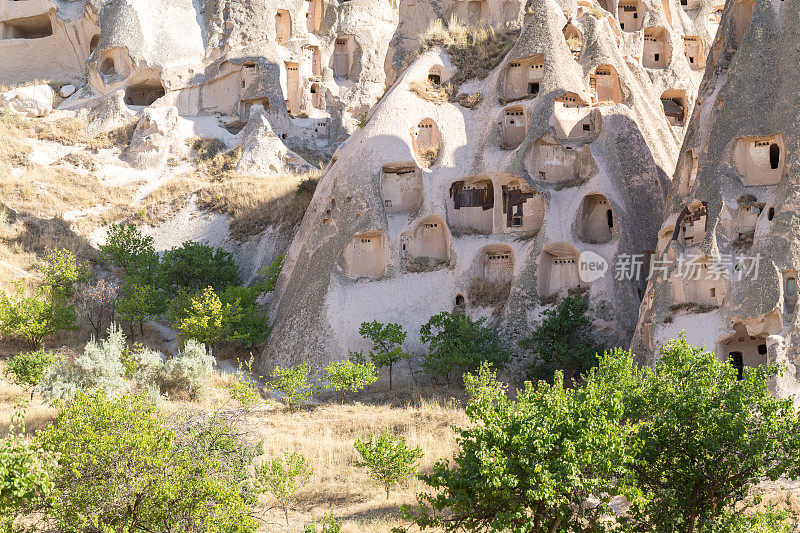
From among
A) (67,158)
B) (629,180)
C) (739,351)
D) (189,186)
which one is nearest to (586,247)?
(629,180)

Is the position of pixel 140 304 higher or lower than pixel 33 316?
higher

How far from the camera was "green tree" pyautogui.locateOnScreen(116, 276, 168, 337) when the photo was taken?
3020 centimetres

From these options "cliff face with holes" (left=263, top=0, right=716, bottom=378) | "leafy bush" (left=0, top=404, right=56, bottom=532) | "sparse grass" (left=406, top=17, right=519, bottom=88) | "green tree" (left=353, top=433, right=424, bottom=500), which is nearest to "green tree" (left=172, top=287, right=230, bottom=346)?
"cliff face with holes" (left=263, top=0, right=716, bottom=378)

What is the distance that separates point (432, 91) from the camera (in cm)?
3241

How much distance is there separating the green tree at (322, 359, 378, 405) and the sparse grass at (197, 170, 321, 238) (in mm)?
10975

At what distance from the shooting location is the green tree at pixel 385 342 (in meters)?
26.6

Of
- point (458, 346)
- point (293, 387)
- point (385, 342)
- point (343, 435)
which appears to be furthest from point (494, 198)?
point (343, 435)

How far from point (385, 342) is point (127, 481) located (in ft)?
48.1

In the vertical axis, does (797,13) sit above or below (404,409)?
above

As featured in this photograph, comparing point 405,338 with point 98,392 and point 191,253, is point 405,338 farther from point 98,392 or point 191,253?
point 98,392

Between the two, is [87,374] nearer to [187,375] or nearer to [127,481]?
[187,375]

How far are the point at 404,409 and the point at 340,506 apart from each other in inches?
241

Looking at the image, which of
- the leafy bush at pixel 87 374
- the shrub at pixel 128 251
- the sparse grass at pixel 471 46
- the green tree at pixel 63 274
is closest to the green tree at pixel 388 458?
the leafy bush at pixel 87 374

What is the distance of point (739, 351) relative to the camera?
2220 centimetres
